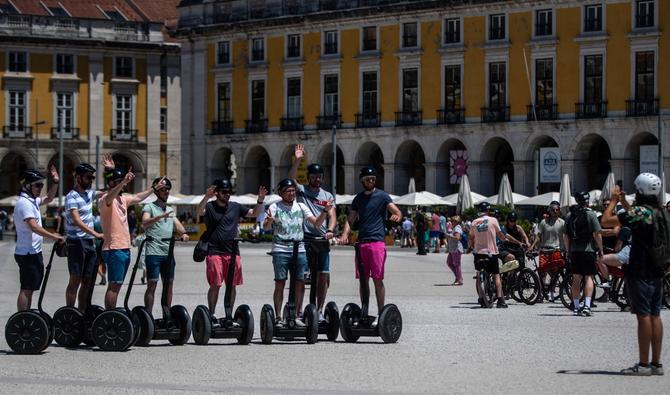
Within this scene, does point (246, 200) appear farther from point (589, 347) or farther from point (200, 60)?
point (589, 347)

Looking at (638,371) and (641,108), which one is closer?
(638,371)

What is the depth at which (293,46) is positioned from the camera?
8438 centimetres

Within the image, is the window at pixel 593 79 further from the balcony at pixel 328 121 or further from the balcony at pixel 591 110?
the balcony at pixel 328 121

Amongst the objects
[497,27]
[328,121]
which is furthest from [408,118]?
[497,27]

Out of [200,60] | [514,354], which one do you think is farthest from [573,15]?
[514,354]

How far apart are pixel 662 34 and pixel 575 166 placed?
666 cm

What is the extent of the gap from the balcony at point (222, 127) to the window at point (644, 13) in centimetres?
2461

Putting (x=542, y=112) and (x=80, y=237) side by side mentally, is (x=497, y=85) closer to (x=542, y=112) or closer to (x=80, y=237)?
(x=542, y=112)

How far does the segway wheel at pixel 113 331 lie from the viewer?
18.5m

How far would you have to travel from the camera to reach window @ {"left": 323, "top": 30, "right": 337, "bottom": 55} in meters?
82.6

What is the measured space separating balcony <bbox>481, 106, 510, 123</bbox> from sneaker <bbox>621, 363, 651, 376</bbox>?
193 ft

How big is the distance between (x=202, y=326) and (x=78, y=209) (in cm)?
208

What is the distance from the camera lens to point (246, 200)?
77938mm

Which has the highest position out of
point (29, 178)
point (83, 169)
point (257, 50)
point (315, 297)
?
point (257, 50)
